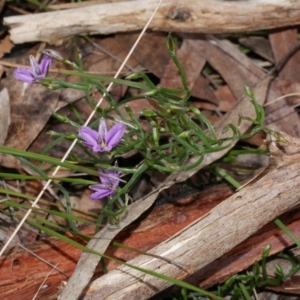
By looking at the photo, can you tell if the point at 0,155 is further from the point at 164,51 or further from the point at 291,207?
the point at 291,207

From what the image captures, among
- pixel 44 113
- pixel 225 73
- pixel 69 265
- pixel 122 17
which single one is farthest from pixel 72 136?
pixel 225 73

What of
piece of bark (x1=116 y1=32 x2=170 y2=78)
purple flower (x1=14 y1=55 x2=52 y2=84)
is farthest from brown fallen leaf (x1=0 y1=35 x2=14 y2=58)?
purple flower (x1=14 y1=55 x2=52 y2=84)

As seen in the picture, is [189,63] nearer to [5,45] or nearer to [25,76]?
[5,45]

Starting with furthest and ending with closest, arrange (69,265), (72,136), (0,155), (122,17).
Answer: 1. (122,17)
2. (0,155)
3. (69,265)
4. (72,136)

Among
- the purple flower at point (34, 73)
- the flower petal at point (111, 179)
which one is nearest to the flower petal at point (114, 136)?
the flower petal at point (111, 179)

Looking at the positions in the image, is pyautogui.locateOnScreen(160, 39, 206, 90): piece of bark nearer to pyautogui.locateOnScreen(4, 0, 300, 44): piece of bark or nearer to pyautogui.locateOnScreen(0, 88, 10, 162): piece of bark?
pyautogui.locateOnScreen(4, 0, 300, 44): piece of bark
